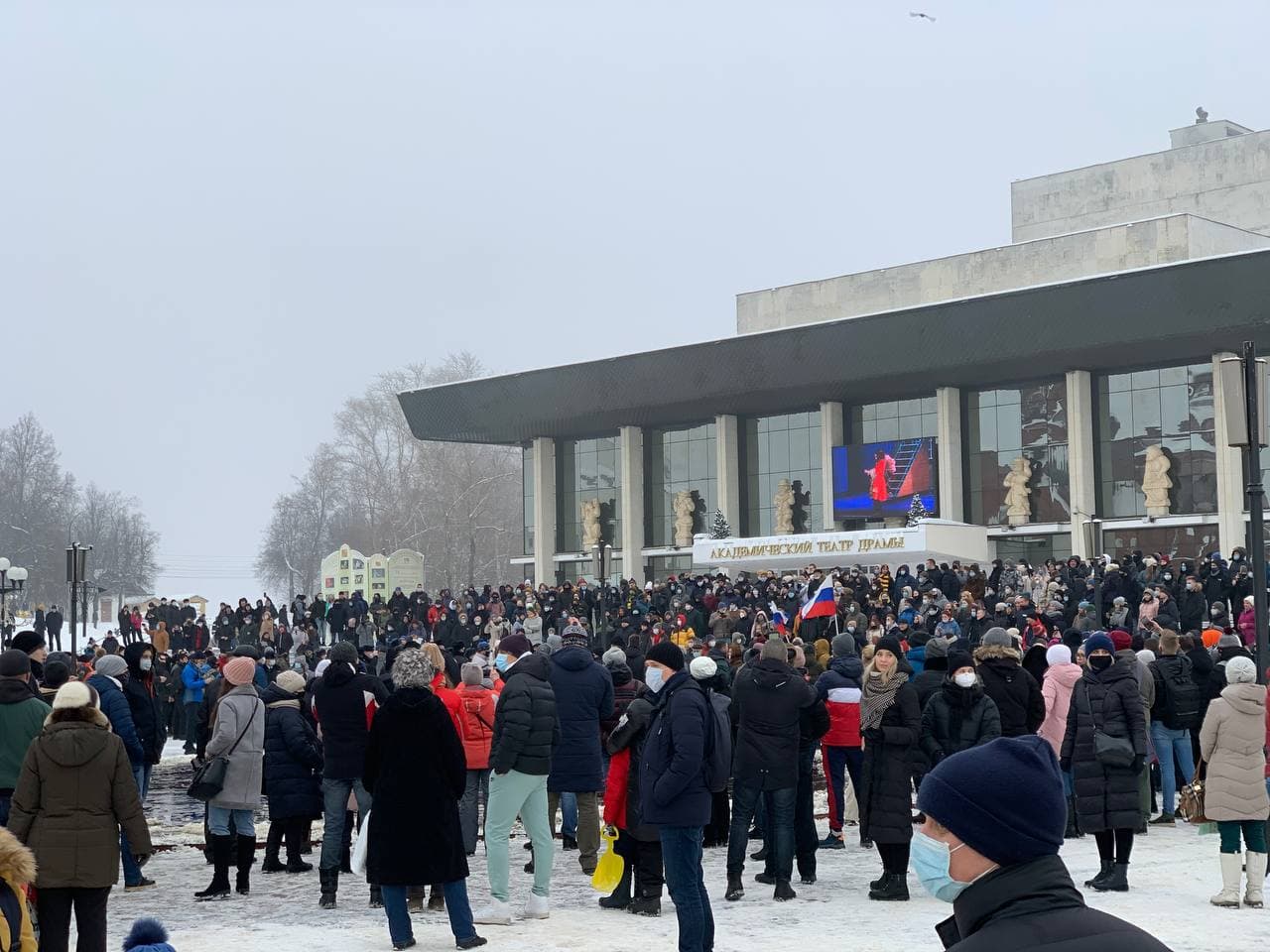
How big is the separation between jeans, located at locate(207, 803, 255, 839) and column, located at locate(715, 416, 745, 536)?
140ft

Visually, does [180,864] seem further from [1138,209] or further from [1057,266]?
[1138,209]

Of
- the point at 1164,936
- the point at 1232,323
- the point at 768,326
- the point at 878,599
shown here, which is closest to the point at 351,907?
the point at 1164,936

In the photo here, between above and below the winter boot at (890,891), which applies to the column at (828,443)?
above

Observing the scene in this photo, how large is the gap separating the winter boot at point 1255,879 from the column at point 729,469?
43331mm

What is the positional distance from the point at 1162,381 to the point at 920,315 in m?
7.17

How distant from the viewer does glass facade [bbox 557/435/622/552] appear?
5741cm

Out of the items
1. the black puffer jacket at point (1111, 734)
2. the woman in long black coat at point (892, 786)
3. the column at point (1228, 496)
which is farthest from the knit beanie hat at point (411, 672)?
the column at point (1228, 496)

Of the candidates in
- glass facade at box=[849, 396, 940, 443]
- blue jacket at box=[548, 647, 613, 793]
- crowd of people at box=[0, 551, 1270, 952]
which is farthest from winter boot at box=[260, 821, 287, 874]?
glass facade at box=[849, 396, 940, 443]

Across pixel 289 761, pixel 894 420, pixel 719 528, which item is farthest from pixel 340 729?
pixel 894 420

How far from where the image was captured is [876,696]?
1128 centimetres

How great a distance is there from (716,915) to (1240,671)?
354 centimetres

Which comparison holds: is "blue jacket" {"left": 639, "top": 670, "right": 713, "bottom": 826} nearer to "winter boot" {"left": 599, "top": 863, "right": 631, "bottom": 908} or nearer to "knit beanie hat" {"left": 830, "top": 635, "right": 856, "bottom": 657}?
"winter boot" {"left": 599, "top": 863, "right": 631, "bottom": 908}

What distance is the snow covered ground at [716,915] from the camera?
29.8 ft

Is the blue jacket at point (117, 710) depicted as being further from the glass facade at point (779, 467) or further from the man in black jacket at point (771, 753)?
the glass facade at point (779, 467)
